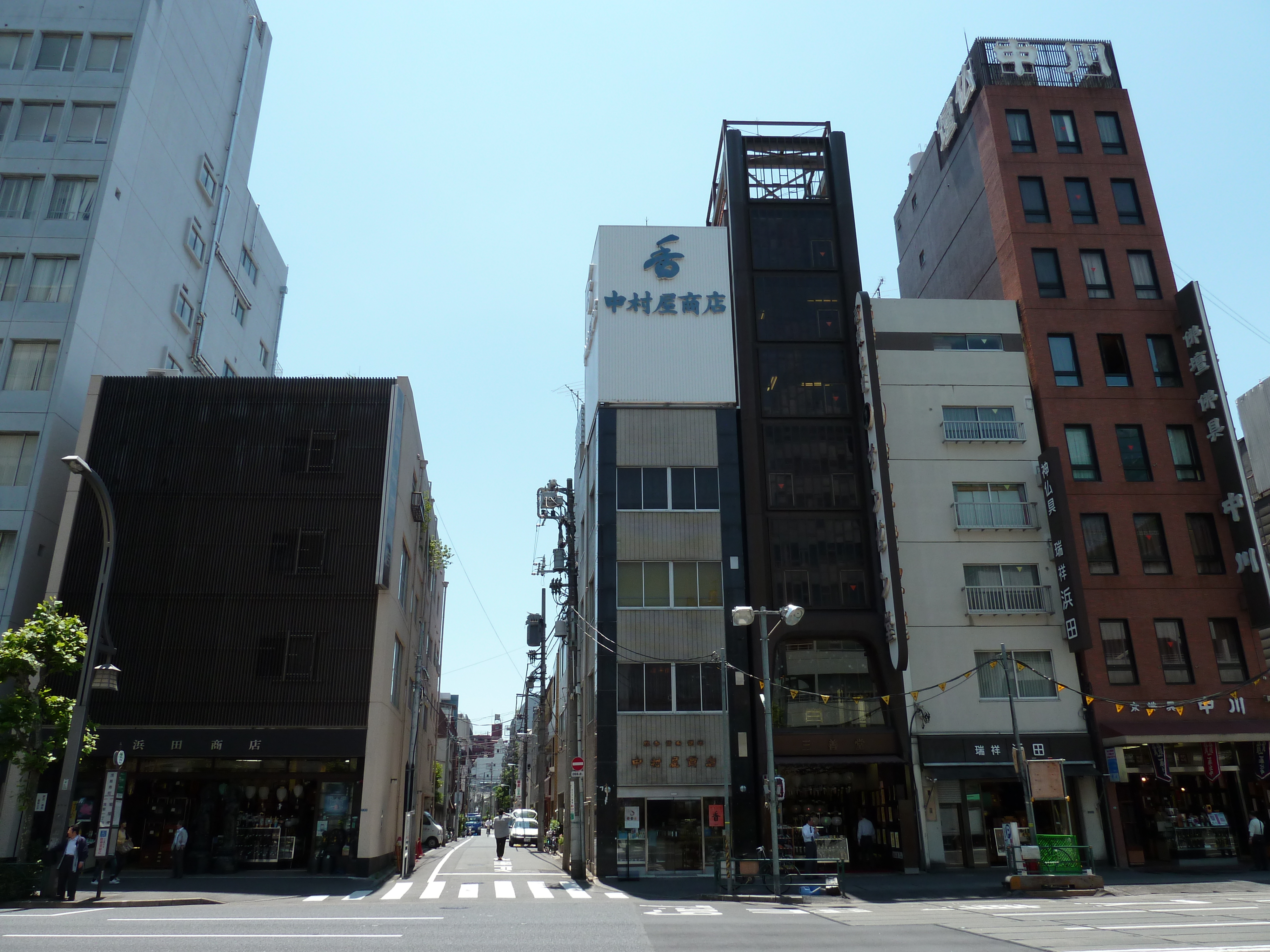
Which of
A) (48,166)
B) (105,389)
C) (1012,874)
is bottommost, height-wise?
(1012,874)

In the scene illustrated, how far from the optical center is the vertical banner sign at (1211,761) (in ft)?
102

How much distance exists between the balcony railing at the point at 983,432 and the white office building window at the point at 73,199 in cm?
3596

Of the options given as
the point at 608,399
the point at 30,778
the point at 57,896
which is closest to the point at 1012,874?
the point at 608,399

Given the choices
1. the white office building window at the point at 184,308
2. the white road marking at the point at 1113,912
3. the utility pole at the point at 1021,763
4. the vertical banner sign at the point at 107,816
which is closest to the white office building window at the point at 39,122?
the white office building window at the point at 184,308

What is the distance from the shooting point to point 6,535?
100 ft

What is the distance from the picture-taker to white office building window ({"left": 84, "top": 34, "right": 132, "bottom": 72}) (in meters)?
37.0

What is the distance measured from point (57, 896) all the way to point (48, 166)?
28745 millimetres

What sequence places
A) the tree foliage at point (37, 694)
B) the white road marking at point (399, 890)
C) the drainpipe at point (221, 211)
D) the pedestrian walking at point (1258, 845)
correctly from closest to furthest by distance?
the tree foliage at point (37, 694), the white road marking at point (399, 890), the pedestrian walking at point (1258, 845), the drainpipe at point (221, 211)

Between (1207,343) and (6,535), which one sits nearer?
(6,535)

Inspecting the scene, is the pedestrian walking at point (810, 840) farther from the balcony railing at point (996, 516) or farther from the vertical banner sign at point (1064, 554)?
the balcony railing at point (996, 516)

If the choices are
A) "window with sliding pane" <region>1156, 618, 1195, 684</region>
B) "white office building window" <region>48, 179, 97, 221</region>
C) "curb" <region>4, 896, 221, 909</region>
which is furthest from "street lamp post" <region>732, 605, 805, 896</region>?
"white office building window" <region>48, 179, 97, 221</region>

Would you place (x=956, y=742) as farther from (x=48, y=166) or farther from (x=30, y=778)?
(x=48, y=166)

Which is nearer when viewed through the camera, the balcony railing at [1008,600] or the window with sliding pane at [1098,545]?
the balcony railing at [1008,600]

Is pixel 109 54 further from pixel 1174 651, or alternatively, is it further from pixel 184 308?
pixel 1174 651
